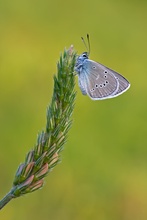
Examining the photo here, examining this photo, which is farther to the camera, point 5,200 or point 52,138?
point 52,138

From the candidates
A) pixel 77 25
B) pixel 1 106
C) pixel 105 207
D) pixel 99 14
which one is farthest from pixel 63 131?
pixel 99 14

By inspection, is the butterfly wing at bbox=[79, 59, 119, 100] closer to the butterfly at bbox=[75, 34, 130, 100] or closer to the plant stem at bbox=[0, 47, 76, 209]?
the butterfly at bbox=[75, 34, 130, 100]

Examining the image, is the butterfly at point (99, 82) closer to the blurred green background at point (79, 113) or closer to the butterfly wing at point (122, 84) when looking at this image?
the butterfly wing at point (122, 84)

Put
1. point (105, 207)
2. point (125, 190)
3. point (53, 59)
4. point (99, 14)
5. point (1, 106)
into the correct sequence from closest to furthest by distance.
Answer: point (105, 207) < point (125, 190) < point (1, 106) < point (53, 59) < point (99, 14)

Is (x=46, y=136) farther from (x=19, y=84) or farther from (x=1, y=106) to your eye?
(x=19, y=84)

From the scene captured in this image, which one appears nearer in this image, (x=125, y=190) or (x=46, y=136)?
(x=46, y=136)

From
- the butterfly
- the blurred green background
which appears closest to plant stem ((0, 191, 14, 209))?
the butterfly

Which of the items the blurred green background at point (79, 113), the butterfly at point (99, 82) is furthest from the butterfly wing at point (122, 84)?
the blurred green background at point (79, 113)

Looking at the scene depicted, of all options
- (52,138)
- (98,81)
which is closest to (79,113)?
(98,81)

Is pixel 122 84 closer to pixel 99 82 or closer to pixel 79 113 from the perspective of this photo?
pixel 99 82
